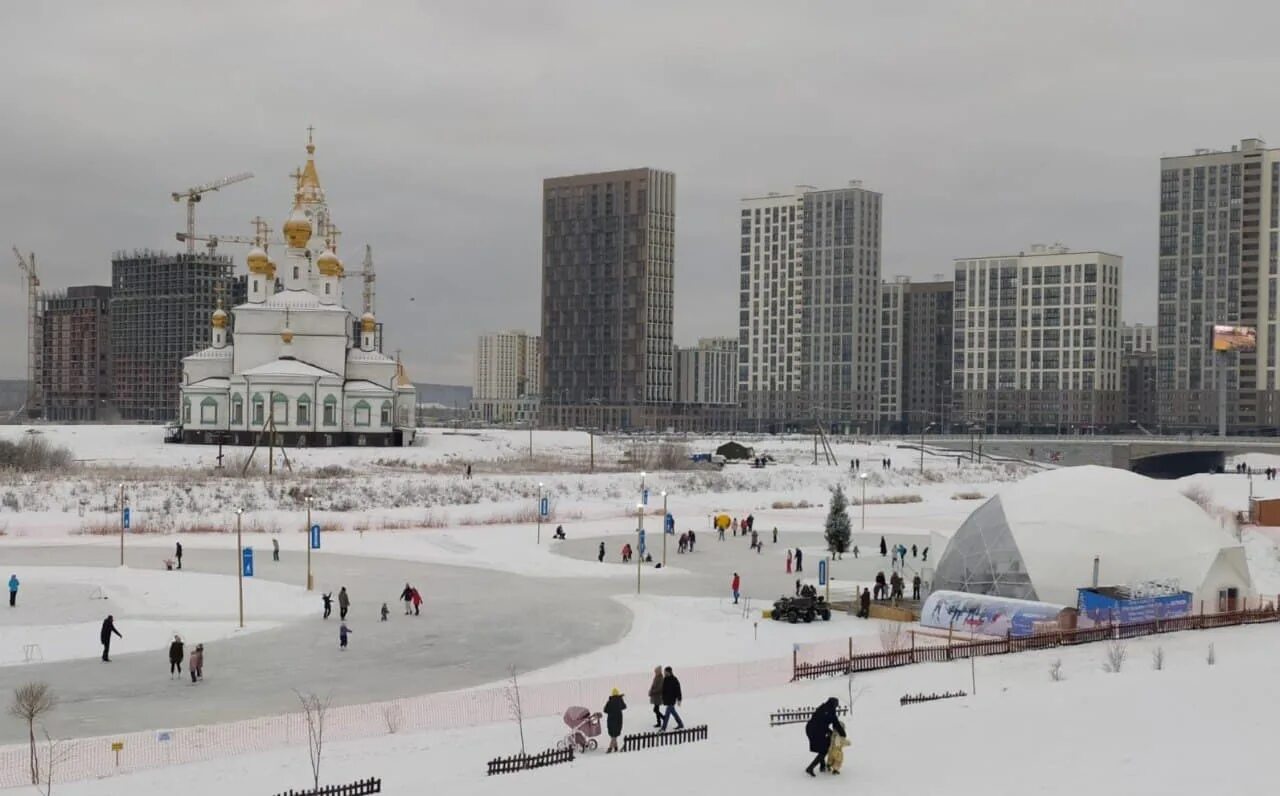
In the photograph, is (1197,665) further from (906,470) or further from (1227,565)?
(906,470)

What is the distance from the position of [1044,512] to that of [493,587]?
18005mm

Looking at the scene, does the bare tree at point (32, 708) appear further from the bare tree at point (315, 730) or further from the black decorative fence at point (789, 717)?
the black decorative fence at point (789, 717)

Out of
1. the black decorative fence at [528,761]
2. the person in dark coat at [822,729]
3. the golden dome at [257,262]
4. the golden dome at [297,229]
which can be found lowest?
the black decorative fence at [528,761]

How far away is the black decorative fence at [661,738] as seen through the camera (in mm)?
21125

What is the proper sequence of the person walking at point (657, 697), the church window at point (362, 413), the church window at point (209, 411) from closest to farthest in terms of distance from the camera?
the person walking at point (657, 697) < the church window at point (209, 411) < the church window at point (362, 413)

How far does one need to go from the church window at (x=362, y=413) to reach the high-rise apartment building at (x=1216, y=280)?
121842 millimetres

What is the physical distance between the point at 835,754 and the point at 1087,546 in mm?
20893

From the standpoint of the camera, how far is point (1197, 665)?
26.8 metres

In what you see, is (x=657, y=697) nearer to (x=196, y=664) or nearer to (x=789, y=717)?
(x=789, y=717)

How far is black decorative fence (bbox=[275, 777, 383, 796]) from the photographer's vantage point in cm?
1758

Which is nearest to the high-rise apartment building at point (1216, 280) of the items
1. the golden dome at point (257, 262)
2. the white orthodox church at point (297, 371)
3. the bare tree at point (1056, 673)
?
the white orthodox church at point (297, 371)

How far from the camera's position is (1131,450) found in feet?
398

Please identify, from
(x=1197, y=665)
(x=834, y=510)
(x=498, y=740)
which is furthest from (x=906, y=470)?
(x=498, y=740)

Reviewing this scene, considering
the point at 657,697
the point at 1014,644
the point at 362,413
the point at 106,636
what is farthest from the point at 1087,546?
the point at 362,413
